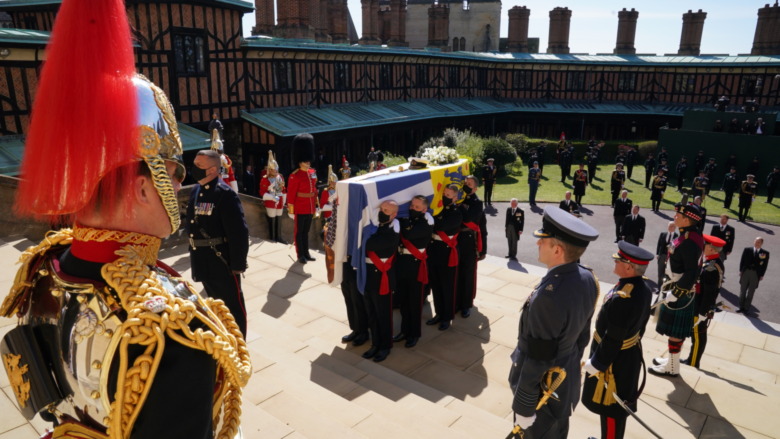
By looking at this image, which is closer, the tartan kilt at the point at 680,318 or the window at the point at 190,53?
the tartan kilt at the point at 680,318

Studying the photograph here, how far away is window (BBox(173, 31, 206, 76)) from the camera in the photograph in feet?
54.4

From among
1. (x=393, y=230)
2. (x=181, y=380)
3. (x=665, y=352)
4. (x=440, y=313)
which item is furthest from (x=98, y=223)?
(x=665, y=352)

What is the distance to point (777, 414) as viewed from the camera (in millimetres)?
5602

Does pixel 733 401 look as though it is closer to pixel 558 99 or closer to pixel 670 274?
pixel 670 274

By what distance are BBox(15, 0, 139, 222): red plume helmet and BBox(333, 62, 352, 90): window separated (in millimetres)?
22984

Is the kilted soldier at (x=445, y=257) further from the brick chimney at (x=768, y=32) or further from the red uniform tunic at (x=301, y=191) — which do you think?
the brick chimney at (x=768, y=32)

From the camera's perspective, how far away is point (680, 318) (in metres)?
6.48

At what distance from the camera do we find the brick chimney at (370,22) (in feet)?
121

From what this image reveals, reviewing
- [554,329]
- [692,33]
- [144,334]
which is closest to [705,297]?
[554,329]

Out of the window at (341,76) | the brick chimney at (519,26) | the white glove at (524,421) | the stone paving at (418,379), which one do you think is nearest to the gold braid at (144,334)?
the stone paving at (418,379)

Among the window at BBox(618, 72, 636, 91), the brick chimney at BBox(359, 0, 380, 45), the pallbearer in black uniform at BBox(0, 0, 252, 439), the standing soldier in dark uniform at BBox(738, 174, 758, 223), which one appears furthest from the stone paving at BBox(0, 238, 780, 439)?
the brick chimney at BBox(359, 0, 380, 45)

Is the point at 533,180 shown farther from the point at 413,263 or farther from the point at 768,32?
the point at 768,32

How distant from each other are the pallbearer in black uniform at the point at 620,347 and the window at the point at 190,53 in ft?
52.2

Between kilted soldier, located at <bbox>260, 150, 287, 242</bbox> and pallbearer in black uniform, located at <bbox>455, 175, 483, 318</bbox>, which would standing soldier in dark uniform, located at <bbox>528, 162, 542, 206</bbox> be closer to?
kilted soldier, located at <bbox>260, 150, 287, 242</bbox>
